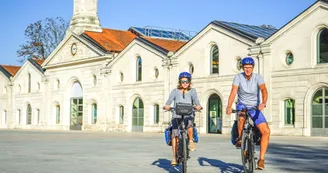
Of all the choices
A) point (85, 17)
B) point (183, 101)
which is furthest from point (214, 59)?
point (183, 101)

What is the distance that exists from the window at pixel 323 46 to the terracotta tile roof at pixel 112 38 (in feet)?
65.8

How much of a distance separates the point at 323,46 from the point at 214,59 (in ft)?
28.0

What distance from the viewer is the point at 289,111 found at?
31.6m

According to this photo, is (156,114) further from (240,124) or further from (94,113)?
(240,124)

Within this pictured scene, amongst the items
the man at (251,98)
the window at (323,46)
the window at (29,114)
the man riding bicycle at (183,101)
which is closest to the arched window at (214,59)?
the window at (323,46)

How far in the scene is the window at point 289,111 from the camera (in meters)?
31.3

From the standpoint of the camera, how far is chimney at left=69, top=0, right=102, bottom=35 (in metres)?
51.6

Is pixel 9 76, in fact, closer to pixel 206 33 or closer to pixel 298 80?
pixel 206 33

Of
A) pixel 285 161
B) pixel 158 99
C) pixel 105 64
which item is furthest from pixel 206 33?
pixel 285 161

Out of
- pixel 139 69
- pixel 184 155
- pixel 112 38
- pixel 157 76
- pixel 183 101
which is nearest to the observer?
pixel 184 155

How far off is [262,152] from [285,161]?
3.89m

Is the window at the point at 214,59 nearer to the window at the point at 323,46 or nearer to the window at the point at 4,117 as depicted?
the window at the point at 323,46

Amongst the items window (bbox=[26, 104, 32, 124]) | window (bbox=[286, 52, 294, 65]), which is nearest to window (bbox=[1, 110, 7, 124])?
window (bbox=[26, 104, 32, 124])

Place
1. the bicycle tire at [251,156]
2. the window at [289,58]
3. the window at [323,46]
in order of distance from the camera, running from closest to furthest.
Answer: the bicycle tire at [251,156] < the window at [323,46] < the window at [289,58]
